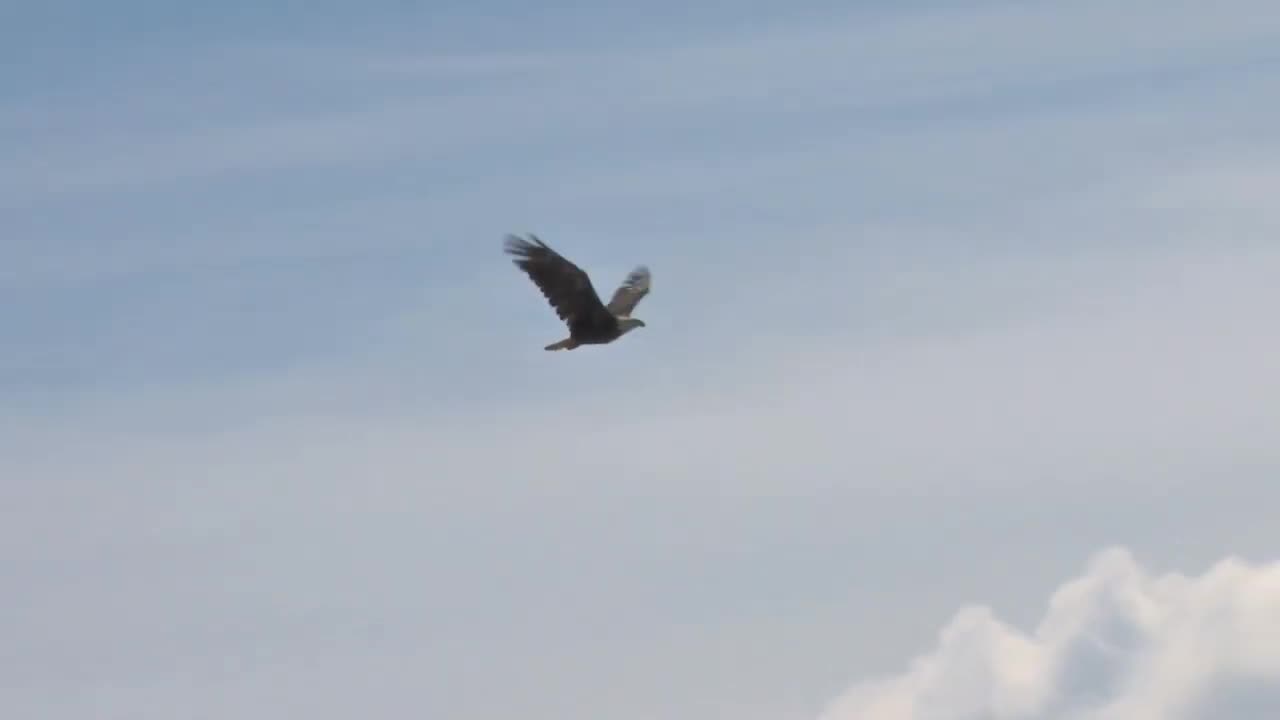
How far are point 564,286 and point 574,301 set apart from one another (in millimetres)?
1392

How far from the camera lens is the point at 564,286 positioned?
9256 cm

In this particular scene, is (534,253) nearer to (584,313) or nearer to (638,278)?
(584,313)

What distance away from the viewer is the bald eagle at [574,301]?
295 ft

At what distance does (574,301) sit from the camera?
93.8 metres

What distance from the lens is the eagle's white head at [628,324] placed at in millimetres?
97500

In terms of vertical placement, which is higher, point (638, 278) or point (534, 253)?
point (638, 278)

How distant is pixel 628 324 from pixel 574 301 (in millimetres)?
4581

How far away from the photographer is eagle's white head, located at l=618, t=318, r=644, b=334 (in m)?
97.5

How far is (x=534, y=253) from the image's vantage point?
89562mm

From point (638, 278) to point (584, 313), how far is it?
31.5 feet

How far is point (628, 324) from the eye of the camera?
9788 cm

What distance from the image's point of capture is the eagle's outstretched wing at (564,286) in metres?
89.6

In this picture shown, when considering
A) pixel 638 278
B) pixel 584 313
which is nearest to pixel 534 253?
pixel 584 313

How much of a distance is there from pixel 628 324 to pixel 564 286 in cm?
593
